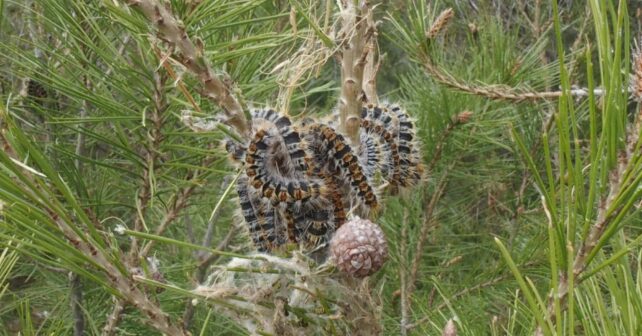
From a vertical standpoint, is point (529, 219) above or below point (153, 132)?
below

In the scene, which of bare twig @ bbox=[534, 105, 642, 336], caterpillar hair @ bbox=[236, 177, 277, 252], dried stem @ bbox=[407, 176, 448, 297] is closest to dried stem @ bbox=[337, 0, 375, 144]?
caterpillar hair @ bbox=[236, 177, 277, 252]

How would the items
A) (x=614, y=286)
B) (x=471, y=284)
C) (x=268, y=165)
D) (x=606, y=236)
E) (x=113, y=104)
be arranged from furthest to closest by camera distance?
1. (x=471, y=284)
2. (x=113, y=104)
3. (x=268, y=165)
4. (x=614, y=286)
5. (x=606, y=236)

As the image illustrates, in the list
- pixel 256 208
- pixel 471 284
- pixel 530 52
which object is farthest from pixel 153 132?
pixel 530 52

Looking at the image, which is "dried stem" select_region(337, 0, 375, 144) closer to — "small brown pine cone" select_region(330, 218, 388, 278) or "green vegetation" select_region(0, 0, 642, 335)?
"green vegetation" select_region(0, 0, 642, 335)

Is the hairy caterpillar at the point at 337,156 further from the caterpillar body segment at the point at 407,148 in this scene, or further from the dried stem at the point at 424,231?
the dried stem at the point at 424,231

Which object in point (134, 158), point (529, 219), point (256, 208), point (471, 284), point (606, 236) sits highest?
point (606, 236)

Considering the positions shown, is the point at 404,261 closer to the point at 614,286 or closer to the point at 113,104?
the point at 113,104
